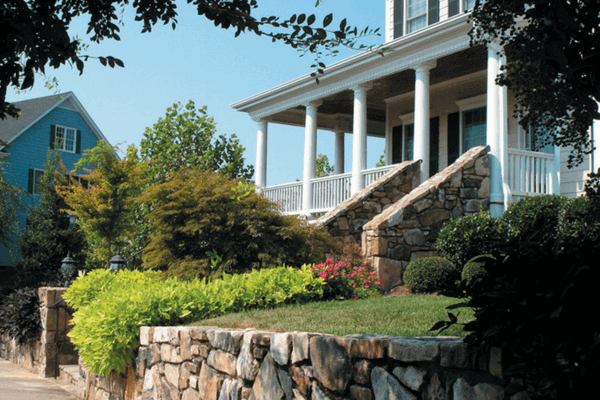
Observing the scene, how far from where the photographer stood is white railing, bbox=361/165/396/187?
42.0ft

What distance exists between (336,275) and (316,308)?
109 cm

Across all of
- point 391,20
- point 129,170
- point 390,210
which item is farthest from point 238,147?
point 390,210

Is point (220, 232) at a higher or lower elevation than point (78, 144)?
lower

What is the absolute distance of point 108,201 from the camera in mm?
17531

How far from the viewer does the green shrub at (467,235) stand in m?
9.60

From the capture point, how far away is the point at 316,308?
21.0ft

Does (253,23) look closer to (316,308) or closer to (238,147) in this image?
(316,308)

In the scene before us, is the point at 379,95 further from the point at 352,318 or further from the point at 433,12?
the point at 352,318

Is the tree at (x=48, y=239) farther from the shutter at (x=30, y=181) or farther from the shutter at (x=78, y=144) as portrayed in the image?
the shutter at (x=78, y=144)

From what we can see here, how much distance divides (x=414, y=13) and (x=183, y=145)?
8696 mm

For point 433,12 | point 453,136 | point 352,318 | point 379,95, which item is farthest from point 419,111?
point 352,318

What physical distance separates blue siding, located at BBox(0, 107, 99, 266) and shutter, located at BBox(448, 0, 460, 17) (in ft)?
58.8

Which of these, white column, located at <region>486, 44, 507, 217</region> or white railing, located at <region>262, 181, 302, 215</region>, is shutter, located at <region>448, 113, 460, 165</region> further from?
white railing, located at <region>262, 181, 302, 215</region>

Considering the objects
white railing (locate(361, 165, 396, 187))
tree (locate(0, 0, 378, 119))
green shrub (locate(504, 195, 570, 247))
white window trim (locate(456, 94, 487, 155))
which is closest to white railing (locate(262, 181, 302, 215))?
white railing (locate(361, 165, 396, 187))
